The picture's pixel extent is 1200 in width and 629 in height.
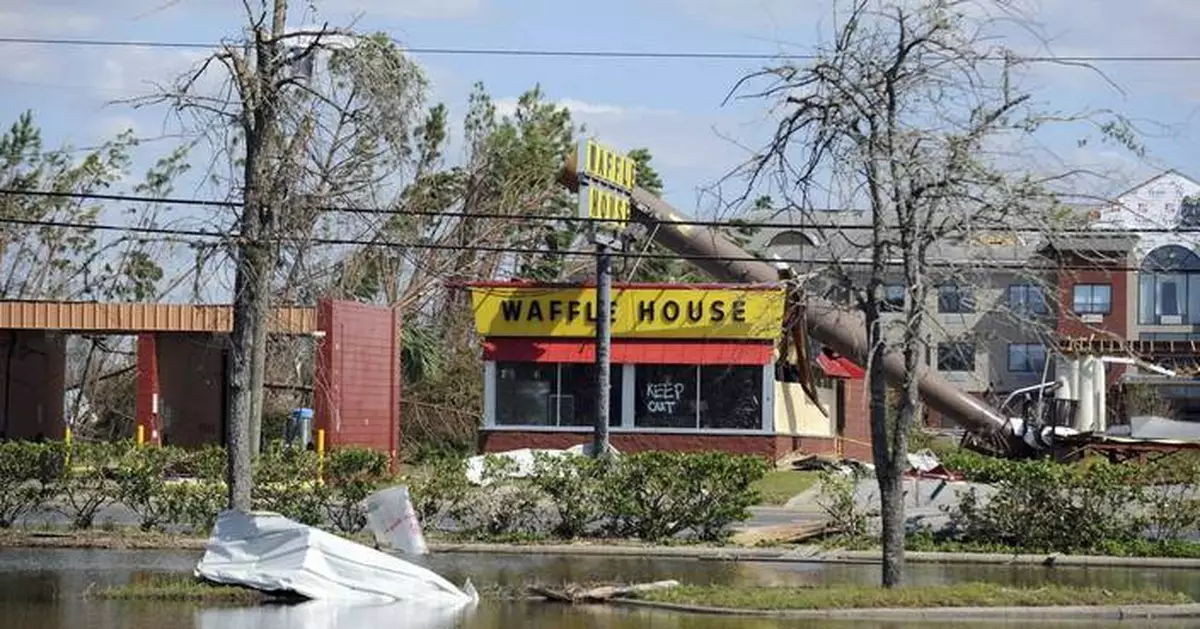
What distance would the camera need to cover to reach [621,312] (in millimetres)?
42594

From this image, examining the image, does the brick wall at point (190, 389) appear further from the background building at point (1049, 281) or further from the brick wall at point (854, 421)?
the brick wall at point (854, 421)

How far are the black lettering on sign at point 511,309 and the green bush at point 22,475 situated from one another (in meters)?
17.6

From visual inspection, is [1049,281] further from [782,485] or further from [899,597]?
[782,485]

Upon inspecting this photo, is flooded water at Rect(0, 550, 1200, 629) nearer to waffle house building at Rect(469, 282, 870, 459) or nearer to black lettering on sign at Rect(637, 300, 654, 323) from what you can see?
waffle house building at Rect(469, 282, 870, 459)

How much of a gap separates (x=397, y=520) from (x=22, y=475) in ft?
24.4

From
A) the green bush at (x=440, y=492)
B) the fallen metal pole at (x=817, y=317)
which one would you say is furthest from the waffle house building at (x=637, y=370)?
the green bush at (x=440, y=492)

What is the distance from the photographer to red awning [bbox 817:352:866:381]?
47.5 meters

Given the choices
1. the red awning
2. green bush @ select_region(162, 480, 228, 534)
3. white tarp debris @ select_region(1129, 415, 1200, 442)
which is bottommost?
green bush @ select_region(162, 480, 228, 534)

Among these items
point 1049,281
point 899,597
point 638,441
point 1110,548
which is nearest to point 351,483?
point 899,597

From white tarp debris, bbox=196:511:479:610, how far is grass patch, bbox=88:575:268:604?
124mm

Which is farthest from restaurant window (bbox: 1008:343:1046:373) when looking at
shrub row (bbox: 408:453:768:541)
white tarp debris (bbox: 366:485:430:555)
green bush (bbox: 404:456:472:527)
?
white tarp debris (bbox: 366:485:430:555)

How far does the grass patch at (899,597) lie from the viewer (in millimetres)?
17719

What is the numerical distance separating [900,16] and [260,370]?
18035 millimetres

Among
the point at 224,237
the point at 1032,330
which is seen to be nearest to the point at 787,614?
the point at 1032,330
